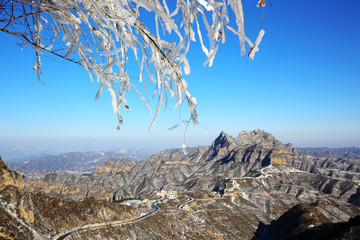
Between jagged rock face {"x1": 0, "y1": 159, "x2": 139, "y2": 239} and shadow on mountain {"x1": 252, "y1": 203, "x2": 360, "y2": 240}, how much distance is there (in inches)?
1469

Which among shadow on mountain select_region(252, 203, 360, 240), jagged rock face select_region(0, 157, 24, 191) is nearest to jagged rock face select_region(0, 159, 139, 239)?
jagged rock face select_region(0, 157, 24, 191)

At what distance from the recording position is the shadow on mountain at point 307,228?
95.8 feet

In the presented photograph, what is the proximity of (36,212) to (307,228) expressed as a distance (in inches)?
2005

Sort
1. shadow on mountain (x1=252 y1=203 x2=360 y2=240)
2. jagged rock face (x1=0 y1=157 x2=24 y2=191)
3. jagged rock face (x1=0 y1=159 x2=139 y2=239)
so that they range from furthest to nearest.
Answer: shadow on mountain (x1=252 y1=203 x2=360 y2=240) → jagged rock face (x1=0 y1=157 x2=24 y2=191) → jagged rock face (x1=0 y1=159 x2=139 y2=239)

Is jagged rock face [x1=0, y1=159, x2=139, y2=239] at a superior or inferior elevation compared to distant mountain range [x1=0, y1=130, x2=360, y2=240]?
superior

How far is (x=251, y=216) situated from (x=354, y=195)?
235 feet

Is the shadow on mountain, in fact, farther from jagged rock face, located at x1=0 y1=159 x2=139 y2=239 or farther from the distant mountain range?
jagged rock face, located at x1=0 y1=159 x2=139 y2=239

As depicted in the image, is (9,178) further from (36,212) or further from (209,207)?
(209,207)

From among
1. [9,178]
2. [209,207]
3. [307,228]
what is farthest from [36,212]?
[209,207]

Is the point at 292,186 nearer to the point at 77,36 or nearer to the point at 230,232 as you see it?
the point at 230,232

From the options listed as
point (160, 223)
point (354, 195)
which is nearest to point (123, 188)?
point (160, 223)

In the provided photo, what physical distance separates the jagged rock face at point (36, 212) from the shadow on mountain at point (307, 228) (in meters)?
37.3

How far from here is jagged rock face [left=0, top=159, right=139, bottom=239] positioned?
75.5 ft

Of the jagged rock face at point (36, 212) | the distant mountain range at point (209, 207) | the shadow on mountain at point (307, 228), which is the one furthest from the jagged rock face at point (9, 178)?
the shadow on mountain at point (307, 228)
